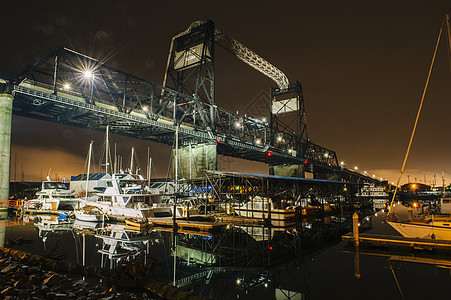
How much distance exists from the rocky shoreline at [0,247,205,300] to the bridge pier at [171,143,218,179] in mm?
46710

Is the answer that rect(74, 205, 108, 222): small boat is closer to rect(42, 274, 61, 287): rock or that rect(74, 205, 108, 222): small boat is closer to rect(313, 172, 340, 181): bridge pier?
rect(42, 274, 61, 287): rock

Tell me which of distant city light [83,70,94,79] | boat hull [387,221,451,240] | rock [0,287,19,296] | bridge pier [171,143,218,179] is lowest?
boat hull [387,221,451,240]

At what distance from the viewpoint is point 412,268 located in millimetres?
15969

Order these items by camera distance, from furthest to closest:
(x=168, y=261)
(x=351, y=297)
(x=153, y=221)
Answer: (x=153, y=221)
(x=168, y=261)
(x=351, y=297)

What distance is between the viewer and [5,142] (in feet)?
107

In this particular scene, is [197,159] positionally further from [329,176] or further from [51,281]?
[329,176]

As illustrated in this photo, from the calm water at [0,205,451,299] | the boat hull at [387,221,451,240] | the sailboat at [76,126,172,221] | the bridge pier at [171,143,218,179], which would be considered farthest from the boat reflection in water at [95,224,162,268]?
the bridge pier at [171,143,218,179]

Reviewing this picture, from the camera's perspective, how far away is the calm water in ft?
41.5

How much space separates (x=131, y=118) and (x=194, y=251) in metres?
30.7


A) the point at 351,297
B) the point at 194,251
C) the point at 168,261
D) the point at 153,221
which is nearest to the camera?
the point at 351,297


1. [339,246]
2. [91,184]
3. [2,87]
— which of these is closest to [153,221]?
[339,246]

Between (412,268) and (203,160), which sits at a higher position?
(203,160)

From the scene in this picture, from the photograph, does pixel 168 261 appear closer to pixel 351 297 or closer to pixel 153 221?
pixel 351 297

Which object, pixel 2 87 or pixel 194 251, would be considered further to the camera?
pixel 2 87
